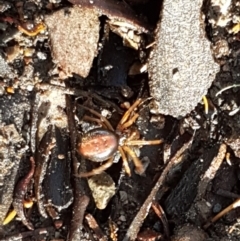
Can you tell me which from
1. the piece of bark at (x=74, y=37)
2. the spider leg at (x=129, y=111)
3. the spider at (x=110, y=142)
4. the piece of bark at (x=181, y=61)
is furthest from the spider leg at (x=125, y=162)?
the piece of bark at (x=74, y=37)

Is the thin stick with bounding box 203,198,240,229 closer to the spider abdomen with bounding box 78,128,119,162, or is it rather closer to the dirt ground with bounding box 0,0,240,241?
the dirt ground with bounding box 0,0,240,241

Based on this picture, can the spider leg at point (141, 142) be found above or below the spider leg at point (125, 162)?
above

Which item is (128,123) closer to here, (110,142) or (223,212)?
(110,142)

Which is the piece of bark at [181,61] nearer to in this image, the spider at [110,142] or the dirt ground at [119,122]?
the dirt ground at [119,122]

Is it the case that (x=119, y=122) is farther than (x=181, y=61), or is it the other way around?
(x=119, y=122)

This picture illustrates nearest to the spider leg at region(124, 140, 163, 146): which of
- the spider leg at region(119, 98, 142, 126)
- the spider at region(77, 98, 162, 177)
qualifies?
the spider at region(77, 98, 162, 177)

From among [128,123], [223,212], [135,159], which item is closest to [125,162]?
[135,159]
